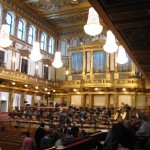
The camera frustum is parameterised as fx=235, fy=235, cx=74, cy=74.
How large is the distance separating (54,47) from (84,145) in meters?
23.5

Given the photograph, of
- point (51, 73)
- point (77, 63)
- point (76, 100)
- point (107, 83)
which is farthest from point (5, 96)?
point (107, 83)

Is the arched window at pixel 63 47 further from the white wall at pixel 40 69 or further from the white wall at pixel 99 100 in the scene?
the white wall at pixel 99 100

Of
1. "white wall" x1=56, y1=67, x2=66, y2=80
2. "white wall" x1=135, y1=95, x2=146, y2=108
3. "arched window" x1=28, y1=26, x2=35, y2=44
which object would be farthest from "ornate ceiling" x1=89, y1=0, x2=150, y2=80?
"white wall" x1=56, y1=67, x2=66, y2=80

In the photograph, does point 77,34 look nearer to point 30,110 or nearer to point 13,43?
point 13,43

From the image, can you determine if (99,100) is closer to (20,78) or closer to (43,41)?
(20,78)

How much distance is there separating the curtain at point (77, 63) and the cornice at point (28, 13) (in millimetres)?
4877

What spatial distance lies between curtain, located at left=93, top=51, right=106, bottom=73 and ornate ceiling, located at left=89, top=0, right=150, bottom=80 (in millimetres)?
15582

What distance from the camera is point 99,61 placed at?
80.1 feet

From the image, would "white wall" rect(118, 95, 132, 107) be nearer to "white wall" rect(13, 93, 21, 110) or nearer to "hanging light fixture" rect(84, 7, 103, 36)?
"white wall" rect(13, 93, 21, 110)

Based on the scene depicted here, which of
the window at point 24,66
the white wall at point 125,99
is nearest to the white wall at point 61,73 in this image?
the window at point 24,66

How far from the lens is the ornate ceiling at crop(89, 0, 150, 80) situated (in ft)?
15.7

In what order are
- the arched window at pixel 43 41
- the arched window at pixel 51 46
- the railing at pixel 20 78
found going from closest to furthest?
the railing at pixel 20 78, the arched window at pixel 43 41, the arched window at pixel 51 46

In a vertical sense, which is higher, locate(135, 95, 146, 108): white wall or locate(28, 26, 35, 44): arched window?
locate(28, 26, 35, 44): arched window

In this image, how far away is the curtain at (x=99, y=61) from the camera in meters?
24.1
